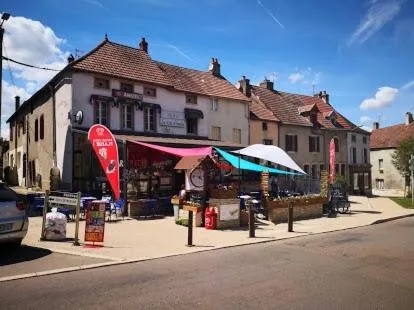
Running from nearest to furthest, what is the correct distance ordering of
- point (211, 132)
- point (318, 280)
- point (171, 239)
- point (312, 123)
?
point (318, 280)
point (171, 239)
point (211, 132)
point (312, 123)

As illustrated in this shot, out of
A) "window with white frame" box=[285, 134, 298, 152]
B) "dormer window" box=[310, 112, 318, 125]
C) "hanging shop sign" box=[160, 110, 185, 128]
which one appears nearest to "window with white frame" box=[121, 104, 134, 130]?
"hanging shop sign" box=[160, 110, 185, 128]

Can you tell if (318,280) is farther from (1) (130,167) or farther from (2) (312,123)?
(2) (312,123)

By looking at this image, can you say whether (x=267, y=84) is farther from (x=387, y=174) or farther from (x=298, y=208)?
(x=298, y=208)

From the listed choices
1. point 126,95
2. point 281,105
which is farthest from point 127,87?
point 281,105

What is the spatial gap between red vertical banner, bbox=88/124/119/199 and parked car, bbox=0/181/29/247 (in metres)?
3.66

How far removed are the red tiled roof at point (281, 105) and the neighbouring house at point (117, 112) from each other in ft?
15.9

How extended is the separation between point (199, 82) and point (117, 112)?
27.9 feet

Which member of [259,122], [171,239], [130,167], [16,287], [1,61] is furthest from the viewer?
[259,122]

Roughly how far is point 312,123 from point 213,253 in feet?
97.3

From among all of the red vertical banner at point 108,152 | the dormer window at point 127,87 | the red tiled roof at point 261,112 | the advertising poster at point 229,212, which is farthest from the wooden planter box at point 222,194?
the red tiled roof at point 261,112

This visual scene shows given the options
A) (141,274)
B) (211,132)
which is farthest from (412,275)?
(211,132)

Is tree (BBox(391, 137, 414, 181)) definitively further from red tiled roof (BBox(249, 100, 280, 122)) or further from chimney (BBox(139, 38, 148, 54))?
chimney (BBox(139, 38, 148, 54))

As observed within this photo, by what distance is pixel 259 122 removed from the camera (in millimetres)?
33375

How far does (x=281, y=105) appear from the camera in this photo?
38.0 metres
